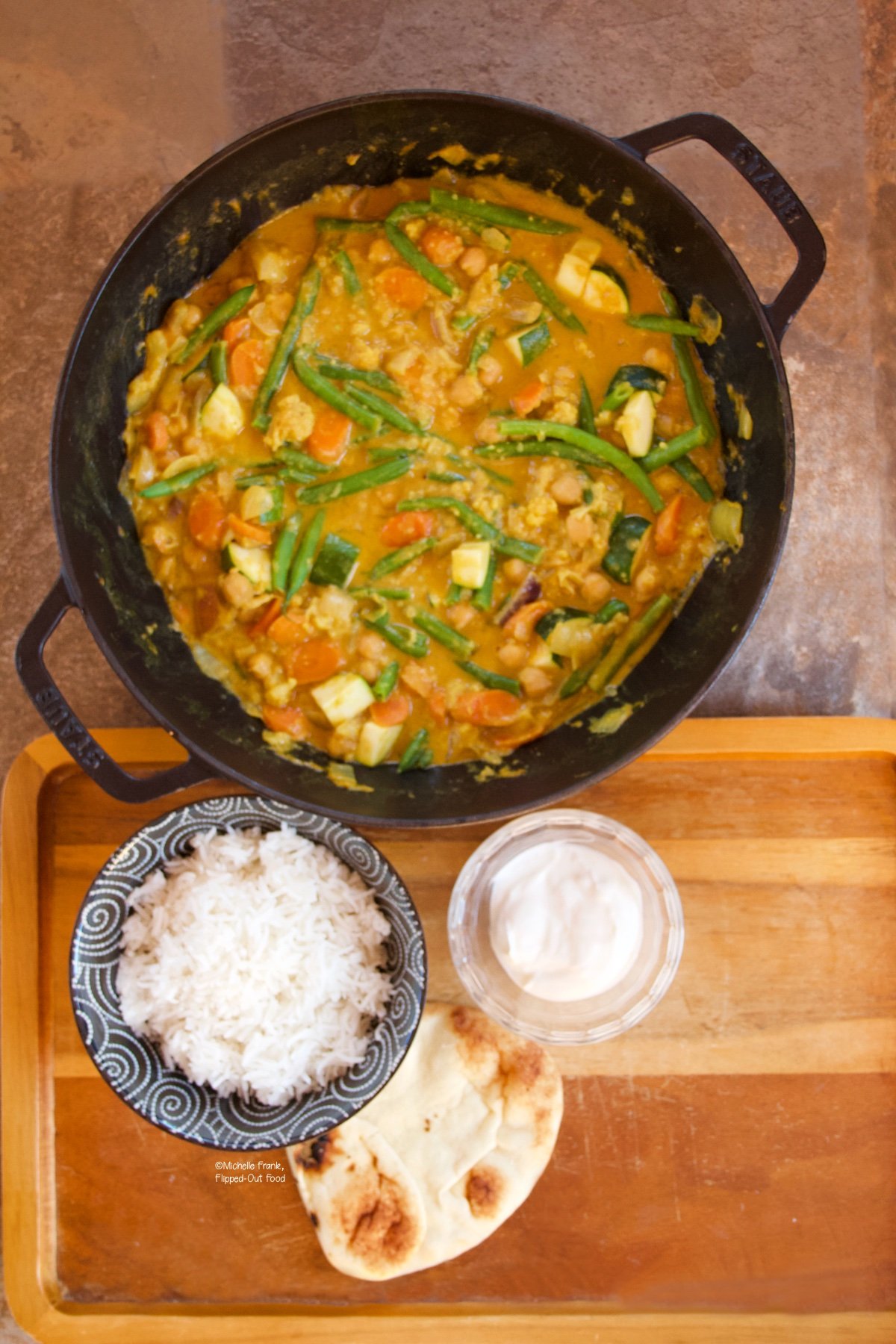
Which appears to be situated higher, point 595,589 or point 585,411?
point 585,411

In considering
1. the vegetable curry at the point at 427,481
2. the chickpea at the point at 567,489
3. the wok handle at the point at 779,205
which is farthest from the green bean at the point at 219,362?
the wok handle at the point at 779,205

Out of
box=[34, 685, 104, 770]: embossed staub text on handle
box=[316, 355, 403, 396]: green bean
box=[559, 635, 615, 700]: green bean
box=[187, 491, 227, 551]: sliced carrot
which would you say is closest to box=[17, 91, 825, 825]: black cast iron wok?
box=[34, 685, 104, 770]: embossed staub text on handle

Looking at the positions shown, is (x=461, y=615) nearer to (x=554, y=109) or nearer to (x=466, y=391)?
(x=466, y=391)

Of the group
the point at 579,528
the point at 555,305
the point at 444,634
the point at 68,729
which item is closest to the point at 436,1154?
the point at 444,634

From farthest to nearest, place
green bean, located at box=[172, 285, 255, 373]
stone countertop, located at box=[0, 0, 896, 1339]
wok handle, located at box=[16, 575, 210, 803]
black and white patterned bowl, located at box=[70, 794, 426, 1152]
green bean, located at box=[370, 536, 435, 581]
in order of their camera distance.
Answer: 1. stone countertop, located at box=[0, 0, 896, 1339]
2. green bean, located at box=[172, 285, 255, 373]
3. green bean, located at box=[370, 536, 435, 581]
4. black and white patterned bowl, located at box=[70, 794, 426, 1152]
5. wok handle, located at box=[16, 575, 210, 803]

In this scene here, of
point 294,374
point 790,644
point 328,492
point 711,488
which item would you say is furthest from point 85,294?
point 790,644

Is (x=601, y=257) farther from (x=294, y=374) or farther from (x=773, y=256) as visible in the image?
(x=294, y=374)

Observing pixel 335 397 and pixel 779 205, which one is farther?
pixel 335 397

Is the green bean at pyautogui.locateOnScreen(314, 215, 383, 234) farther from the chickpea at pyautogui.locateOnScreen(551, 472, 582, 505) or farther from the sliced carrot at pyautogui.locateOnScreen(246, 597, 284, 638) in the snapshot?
the sliced carrot at pyautogui.locateOnScreen(246, 597, 284, 638)
